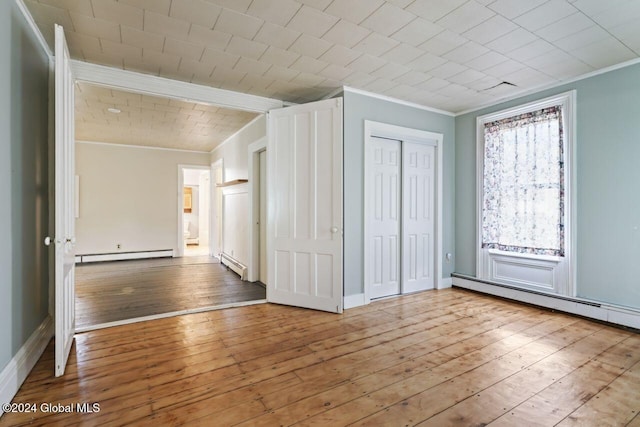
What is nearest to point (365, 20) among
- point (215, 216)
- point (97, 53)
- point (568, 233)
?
point (97, 53)

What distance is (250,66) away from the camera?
3174 mm

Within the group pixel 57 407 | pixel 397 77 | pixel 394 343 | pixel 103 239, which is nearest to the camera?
pixel 57 407

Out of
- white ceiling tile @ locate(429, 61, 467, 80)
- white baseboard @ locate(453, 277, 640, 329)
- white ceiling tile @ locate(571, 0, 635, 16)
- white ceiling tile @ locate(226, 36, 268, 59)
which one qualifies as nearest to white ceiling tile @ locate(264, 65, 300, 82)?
white ceiling tile @ locate(226, 36, 268, 59)

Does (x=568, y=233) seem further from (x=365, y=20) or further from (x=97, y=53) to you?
(x=97, y=53)

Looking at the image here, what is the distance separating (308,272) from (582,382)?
2.54 m

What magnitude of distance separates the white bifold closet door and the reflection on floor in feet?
5.39

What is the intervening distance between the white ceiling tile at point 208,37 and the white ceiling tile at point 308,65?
0.70 metres

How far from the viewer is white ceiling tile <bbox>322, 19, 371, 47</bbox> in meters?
2.51

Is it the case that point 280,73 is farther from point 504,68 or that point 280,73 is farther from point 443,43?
point 504,68

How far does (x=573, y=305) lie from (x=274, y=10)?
417 cm

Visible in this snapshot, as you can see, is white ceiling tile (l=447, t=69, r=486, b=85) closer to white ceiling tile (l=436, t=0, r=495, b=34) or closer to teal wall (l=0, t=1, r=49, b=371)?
white ceiling tile (l=436, t=0, r=495, b=34)

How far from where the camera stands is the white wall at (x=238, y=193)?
523 centimetres

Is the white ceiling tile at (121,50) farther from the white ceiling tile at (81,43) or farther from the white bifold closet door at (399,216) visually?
the white bifold closet door at (399,216)

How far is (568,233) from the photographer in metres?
3.51
